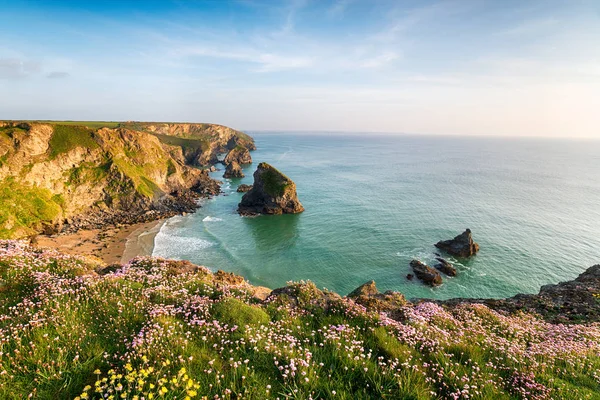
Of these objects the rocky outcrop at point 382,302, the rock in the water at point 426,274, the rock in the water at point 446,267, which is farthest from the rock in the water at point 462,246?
the rocky outcrop at point 382,302

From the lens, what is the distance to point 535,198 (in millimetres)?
86500

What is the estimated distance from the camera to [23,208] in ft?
177

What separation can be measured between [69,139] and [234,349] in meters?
91.1

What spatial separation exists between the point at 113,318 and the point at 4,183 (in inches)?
2913

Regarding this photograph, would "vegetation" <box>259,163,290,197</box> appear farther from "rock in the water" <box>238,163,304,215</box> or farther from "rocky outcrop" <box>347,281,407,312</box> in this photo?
"rocky outcrop" <box>347,281,407,312</box>

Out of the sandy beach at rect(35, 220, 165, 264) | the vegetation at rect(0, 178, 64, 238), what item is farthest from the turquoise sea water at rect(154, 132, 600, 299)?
the vegetation at rect(0, 178, 64, 238)

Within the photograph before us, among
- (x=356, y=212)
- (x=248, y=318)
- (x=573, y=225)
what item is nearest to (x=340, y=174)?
(x=356, y=212)

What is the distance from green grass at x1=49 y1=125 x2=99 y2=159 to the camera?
67.7 m

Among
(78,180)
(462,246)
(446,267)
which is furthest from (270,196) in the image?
(78,180)

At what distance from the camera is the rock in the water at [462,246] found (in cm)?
4853

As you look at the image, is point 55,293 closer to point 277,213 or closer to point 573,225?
point 277,213

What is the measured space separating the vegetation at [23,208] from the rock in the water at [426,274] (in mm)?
71353

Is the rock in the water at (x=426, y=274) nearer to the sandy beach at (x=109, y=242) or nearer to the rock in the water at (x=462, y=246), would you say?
the rock in the water at (x=462, y=246)

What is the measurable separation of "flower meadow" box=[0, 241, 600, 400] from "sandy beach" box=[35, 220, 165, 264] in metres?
41.8
